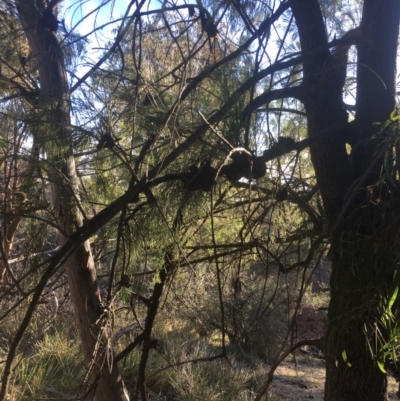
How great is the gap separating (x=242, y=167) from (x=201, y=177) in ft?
0.64

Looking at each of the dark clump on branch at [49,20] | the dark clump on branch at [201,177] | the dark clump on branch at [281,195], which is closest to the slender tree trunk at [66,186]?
the dark clump on branch at [49,20]

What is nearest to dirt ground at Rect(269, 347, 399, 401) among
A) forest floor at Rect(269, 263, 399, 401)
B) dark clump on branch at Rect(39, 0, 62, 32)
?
forest floor at Rect(269, 263, 399, 401)

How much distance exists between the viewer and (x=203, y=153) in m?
2.63

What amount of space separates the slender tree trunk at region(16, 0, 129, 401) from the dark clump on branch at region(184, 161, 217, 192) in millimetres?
621

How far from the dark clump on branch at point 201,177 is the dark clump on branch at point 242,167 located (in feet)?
0.27

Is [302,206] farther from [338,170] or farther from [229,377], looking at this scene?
[229,377]

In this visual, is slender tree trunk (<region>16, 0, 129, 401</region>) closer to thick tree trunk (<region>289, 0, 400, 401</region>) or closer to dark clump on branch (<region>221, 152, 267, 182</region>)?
dark clump on branch (<region>221, 152, 267, 182</region>)

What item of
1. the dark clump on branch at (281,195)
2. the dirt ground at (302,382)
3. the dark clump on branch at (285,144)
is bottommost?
the dirt ground at (302,382)

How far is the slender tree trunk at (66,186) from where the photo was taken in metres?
2.78

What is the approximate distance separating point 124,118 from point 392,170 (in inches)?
54.6

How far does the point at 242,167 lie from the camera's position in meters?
2.51

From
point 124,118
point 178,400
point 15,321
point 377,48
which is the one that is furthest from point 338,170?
point 15,321

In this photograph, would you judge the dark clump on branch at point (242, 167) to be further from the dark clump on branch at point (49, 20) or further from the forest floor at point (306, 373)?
the forest floor at point (306, 373)

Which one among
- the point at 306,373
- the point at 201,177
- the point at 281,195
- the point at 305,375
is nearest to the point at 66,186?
the point at 201,177
